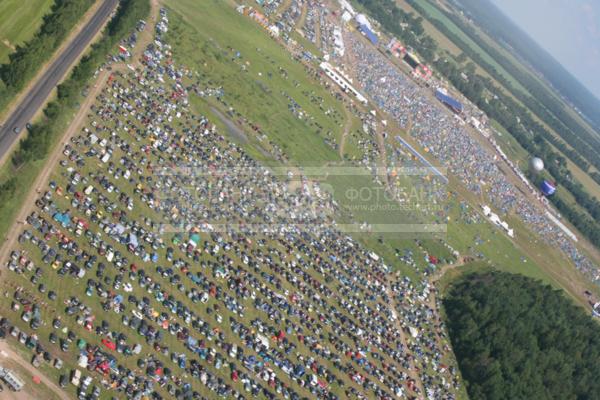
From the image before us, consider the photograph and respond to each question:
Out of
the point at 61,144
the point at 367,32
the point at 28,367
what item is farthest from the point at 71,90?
the point at 367,32

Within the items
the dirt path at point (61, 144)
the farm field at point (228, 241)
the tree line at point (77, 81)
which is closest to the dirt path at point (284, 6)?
the farm field at point (228, 241)

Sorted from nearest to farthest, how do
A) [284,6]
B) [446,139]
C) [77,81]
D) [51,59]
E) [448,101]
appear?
[77,81], [51,59], [284,6], [446,139], [448,101]

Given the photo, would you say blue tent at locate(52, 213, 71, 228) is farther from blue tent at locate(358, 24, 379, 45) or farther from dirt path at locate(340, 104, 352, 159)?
blue tent at locate(358, 24, 379, 45)

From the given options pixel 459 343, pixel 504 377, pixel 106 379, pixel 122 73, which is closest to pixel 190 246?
pixel 106 379

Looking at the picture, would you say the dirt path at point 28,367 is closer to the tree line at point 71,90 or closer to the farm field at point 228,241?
the farm field at point 228,241

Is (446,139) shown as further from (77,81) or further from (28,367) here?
(28,367)

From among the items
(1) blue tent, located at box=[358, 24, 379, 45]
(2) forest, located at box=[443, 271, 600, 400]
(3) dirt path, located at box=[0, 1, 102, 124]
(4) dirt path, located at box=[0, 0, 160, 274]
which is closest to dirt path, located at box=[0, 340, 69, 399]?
(4) dirt path, located at box=[0, 0, 160, 274]
